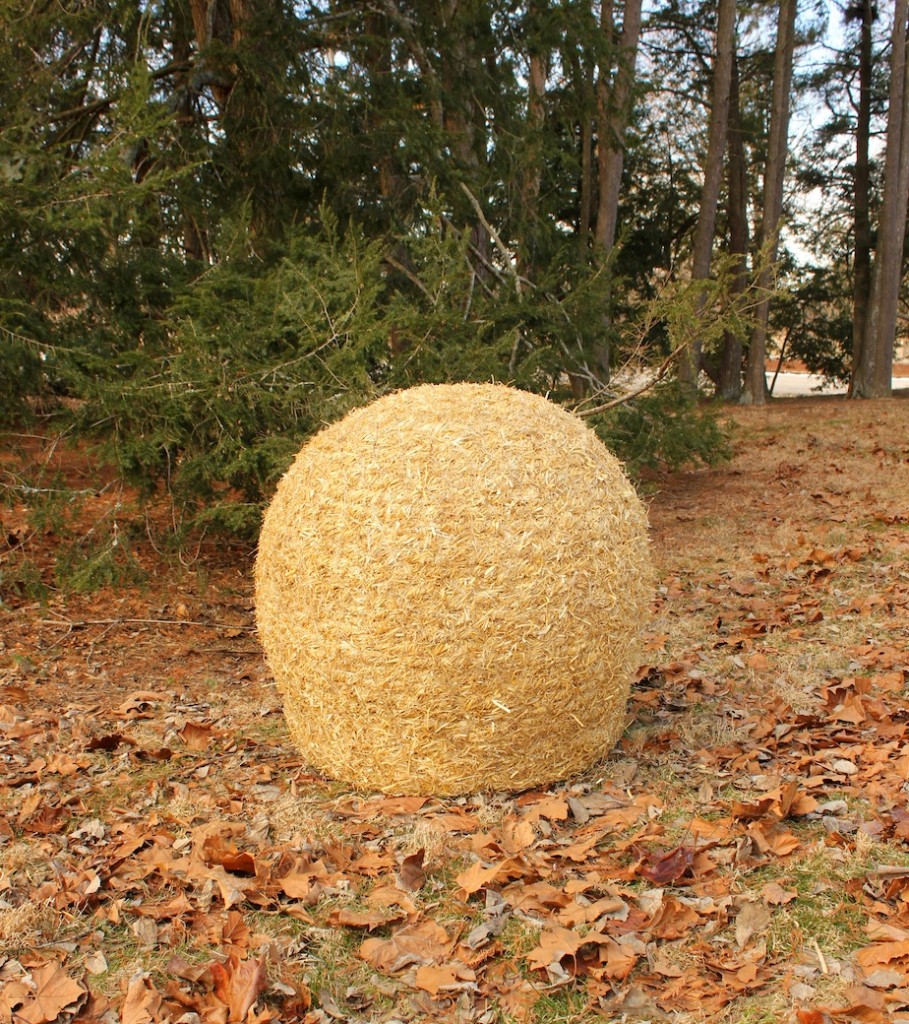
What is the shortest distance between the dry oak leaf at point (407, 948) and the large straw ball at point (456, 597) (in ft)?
3.18

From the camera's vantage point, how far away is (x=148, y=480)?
7441 millimetres

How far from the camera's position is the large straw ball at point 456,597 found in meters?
3.96

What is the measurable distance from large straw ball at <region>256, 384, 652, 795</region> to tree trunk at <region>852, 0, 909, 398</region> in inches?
725

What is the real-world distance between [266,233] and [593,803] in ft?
22.6

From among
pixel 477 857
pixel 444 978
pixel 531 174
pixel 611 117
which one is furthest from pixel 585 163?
pixel 444 978

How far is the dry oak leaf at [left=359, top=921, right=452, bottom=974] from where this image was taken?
3.07m

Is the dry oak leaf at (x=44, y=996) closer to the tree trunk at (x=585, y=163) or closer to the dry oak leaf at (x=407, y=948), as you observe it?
the dry oak leaf at (x=407, y=948)

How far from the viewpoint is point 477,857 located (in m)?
3.68

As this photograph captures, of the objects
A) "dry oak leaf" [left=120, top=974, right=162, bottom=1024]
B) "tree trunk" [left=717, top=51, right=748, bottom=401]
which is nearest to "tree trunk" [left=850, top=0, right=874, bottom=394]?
"tree trunk" [left=717, top=51, right=748, bottom=401]

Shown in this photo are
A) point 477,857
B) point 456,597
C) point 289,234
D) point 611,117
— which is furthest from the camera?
point 611,117

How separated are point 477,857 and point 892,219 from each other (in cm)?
1990

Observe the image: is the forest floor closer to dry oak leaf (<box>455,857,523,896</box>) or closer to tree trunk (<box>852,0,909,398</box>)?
dry oak leaf (<box>455,857,523,896</box>)

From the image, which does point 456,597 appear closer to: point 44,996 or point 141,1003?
point 141,1003

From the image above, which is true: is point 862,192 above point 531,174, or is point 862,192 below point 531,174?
above
